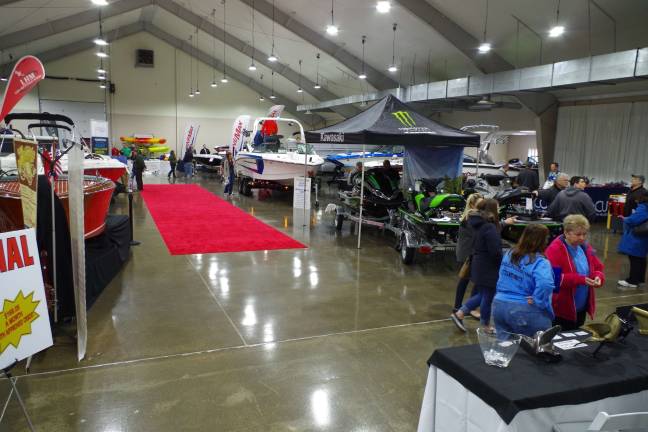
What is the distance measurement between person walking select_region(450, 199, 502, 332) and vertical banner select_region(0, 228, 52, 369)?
3083 mm

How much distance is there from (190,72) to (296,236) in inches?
858

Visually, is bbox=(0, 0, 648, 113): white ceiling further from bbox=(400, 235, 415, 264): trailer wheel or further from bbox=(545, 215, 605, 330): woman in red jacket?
bbox=(545, 215, 605, 330): woman in red jacket

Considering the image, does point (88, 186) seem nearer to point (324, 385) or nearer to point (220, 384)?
point (220, 384)

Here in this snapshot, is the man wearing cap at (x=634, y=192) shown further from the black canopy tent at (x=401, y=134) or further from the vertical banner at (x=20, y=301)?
the vertical banner at (x=20, y=301)

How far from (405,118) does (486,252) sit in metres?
3.99

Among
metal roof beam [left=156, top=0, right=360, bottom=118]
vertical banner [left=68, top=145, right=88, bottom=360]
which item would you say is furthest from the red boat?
metal roof beam [left=156, top=0, right=360, bottom=118]

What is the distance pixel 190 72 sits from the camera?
26.9 m

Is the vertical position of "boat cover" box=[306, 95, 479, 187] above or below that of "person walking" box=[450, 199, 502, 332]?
above

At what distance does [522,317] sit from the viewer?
2848 mm

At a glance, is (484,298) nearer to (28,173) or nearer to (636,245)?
(636,245)

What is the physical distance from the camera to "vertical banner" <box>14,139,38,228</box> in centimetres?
328

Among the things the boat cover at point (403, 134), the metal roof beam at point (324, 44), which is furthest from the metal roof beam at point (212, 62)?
the boat cover at point (403, 134)

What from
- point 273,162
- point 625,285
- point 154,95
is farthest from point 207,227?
point 154,95

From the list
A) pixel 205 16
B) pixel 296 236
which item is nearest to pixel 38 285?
pixel 296 236
